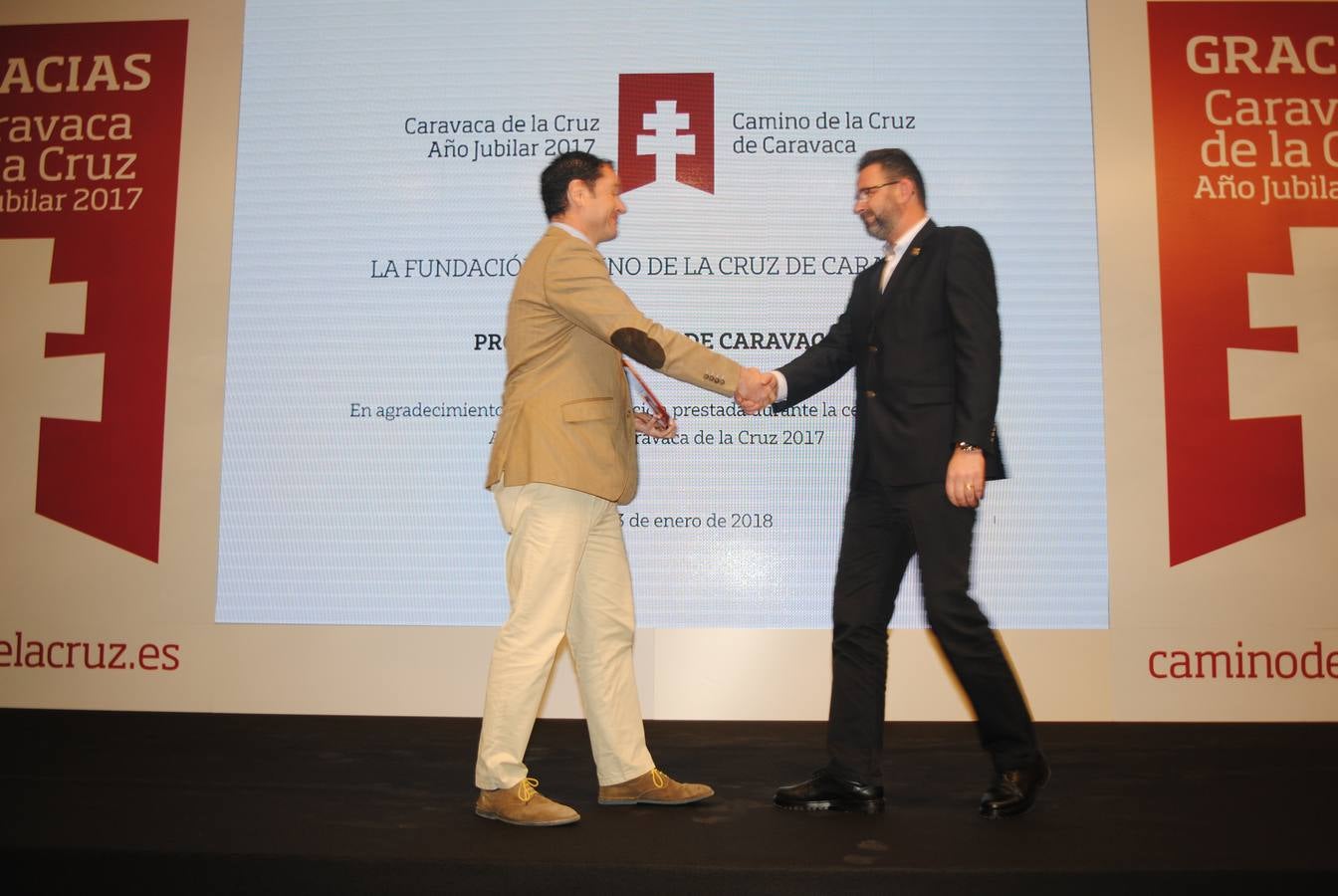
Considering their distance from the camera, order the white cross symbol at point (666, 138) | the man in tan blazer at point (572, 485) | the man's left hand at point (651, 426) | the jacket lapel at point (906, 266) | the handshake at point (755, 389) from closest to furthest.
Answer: the man in tan blazer at point (572, 485), the jacket lapel at point (906, 266), the handshake at point (755, 389), the man's left hand at point (651, 426), the white cross symbol at point (666, 138)

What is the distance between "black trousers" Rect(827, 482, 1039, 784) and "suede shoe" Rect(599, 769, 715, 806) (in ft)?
1.13

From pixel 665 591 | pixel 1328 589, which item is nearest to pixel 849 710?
pixel 665 591

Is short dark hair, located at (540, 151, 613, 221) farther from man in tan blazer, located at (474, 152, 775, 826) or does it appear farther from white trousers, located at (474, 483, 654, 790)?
white trousers, located at (474, 483, 654, 790)

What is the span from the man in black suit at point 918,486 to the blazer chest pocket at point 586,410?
593 mm

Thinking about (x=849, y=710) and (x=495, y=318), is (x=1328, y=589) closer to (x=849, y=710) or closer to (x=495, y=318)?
(x=849, y=710)

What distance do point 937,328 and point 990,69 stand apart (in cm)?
195

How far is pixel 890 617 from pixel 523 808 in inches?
34.7

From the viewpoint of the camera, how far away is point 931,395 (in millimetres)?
2273

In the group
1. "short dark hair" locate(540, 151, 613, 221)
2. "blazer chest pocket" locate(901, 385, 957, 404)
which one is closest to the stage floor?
"blazer chest pocket" locate(901, 385, 957, 404)

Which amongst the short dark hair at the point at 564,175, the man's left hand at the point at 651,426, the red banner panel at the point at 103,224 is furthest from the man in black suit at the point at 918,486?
the red banner panel at the point at 103,224

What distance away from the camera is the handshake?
8.09 feet

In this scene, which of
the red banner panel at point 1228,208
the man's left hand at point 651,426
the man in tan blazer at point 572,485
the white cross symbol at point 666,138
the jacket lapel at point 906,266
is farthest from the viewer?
the white cross symbol at point 666,138

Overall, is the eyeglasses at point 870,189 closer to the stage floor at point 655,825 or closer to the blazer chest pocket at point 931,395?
the blazer chest pocket at point 931,395

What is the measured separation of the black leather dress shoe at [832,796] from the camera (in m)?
2.20
